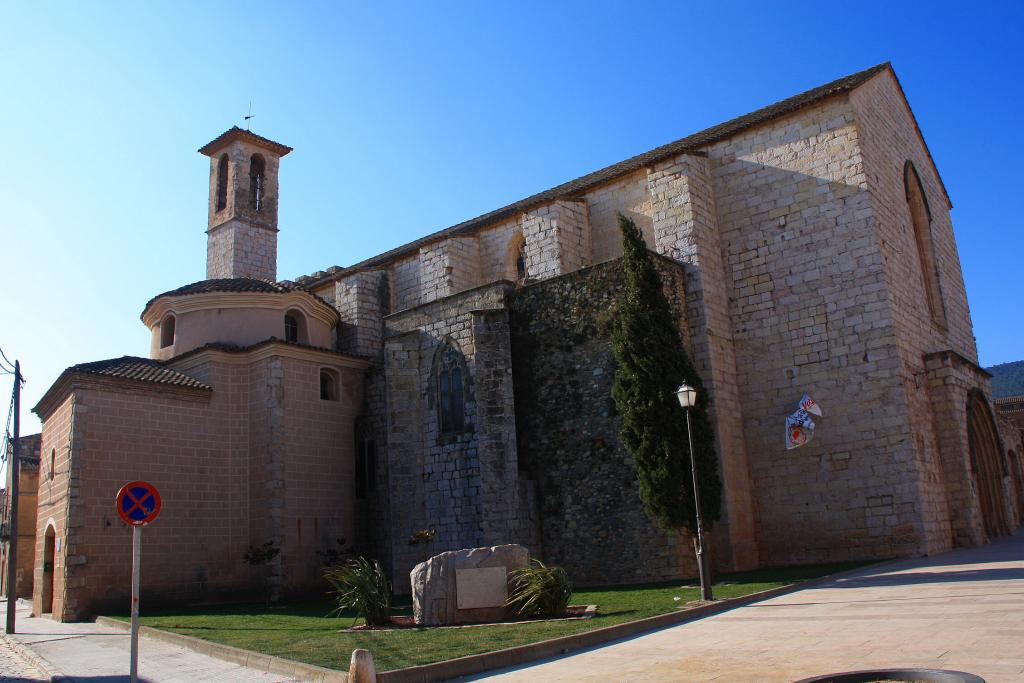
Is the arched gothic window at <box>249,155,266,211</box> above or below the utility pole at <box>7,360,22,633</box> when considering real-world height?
above

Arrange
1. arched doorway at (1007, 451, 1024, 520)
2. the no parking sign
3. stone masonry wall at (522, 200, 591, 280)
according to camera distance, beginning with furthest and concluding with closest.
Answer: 1. arched doorway at (1007, 451, 1024, 520)
2. stone masonry wall at (522, 200, 591, 280)
3. the no parking sign

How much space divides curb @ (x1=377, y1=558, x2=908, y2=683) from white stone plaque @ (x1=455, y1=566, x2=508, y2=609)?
256 cm

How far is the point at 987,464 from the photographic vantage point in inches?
780

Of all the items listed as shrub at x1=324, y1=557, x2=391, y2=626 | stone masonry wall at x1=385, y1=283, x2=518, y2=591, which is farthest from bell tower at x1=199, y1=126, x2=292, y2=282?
shrub at x1=324, y1=557, x2=391, y2=626

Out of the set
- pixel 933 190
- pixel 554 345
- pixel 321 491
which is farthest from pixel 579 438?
pixel 933 190

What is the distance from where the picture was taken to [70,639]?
15.0 metres

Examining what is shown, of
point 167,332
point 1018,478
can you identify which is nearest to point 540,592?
point 167,332

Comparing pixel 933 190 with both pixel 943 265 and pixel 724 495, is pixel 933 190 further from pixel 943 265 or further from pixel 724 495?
pixel 724 495

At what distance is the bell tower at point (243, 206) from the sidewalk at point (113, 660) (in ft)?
58.3

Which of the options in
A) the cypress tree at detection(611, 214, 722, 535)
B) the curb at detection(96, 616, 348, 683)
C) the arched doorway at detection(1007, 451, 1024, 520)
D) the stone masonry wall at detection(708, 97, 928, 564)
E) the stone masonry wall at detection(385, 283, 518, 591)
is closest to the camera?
the curb at detection(96, 616, 348, 683)

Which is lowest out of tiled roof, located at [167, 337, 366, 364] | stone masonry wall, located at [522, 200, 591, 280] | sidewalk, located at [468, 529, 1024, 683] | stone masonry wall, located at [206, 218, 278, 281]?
sidewalk, located at [468, 529, 1024, 683]

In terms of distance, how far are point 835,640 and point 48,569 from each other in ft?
65.0

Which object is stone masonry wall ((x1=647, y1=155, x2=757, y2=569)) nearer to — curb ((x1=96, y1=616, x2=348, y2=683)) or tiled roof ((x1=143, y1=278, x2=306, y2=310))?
curb ((x1=96, y1=616, x2=348, y2=683))

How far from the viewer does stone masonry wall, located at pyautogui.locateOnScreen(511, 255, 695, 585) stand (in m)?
16.7
